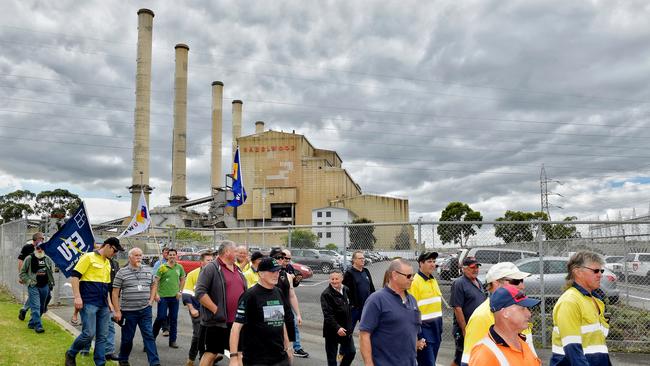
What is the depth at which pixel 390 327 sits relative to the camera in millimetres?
4465

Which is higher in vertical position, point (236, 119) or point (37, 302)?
point (236, 119)

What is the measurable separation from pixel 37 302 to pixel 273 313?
7257 millimetres

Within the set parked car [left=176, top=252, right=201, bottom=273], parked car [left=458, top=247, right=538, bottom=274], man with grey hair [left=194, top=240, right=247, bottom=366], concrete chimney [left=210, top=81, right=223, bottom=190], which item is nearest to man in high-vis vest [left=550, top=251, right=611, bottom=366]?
man with grey hair [left=194, top=240, right=247, bottom=366]

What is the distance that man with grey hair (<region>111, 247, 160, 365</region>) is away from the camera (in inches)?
286

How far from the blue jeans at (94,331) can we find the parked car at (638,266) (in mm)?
9571

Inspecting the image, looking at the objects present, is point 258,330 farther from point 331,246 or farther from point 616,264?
point 616,264

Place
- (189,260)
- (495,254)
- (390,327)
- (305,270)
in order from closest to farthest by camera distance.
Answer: (390,327)
(495,254)
(305,270)
(189,260)

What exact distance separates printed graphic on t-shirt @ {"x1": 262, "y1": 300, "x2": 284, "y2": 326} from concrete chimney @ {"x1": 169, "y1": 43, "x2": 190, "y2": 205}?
66836 millimetres

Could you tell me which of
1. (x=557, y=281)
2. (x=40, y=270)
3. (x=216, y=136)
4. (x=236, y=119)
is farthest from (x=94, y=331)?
(x=236, y=119)

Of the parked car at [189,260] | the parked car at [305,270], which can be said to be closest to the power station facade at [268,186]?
the parked car at [189,260]

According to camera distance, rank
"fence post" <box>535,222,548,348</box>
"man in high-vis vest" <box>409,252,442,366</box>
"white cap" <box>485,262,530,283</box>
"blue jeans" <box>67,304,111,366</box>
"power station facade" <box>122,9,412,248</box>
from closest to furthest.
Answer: "white cap" <box>485,262,530,283</box>
"man in high-vis vest" <box>409,252,442,366</box>
"blue jeans" <box>67,304,111,366</box>
"fence post" <box>535,222,548,348</box>
"power station facade" <box>122,9,412,248</box>

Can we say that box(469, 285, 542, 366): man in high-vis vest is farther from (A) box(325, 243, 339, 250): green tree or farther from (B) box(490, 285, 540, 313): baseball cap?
(A) box(325, 243, 339, 250): green tree

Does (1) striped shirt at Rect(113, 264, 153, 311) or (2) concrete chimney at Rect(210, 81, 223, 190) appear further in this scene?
(2) concrete chimney at Rect(210, 81, 223, 190)

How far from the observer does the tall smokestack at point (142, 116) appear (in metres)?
61.5
